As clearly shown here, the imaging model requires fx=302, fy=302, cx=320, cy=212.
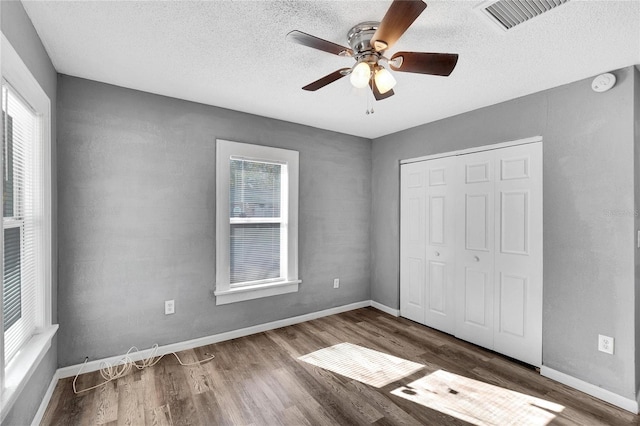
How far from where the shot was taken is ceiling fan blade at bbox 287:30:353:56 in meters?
1.42

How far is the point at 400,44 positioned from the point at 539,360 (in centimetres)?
282

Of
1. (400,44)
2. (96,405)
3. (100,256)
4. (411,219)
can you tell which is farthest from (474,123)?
(96,405)

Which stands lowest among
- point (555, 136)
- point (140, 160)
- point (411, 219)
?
point (411, 219)

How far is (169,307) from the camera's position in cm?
281

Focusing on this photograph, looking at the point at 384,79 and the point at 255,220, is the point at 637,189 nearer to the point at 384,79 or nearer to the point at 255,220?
the point at 384,79

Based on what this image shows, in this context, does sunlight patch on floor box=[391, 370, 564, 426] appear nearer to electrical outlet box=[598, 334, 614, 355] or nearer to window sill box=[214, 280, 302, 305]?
electrical outlet box=[598, 334, 614, 355]

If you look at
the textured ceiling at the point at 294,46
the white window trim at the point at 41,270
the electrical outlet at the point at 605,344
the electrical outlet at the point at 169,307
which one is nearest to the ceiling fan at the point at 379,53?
the textured ceiling at the point at 294,46

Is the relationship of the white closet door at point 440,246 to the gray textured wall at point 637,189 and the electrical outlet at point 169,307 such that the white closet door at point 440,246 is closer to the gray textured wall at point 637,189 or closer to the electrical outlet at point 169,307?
the gray textured wall at point 637,189

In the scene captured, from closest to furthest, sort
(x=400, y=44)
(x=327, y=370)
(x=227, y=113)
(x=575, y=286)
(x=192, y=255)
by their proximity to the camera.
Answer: (x=400, y=44), (x=575, y=286), (x=327, y=370), (x=192, y=255), (x=227, y=113)

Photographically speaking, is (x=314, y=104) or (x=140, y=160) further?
(x=314, y=104)

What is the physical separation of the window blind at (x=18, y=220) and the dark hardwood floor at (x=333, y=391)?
2.39 ft

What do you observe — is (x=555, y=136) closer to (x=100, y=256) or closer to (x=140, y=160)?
(x=140, y=160)

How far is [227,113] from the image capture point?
10.3 feet

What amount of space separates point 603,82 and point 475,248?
5.43 ft
